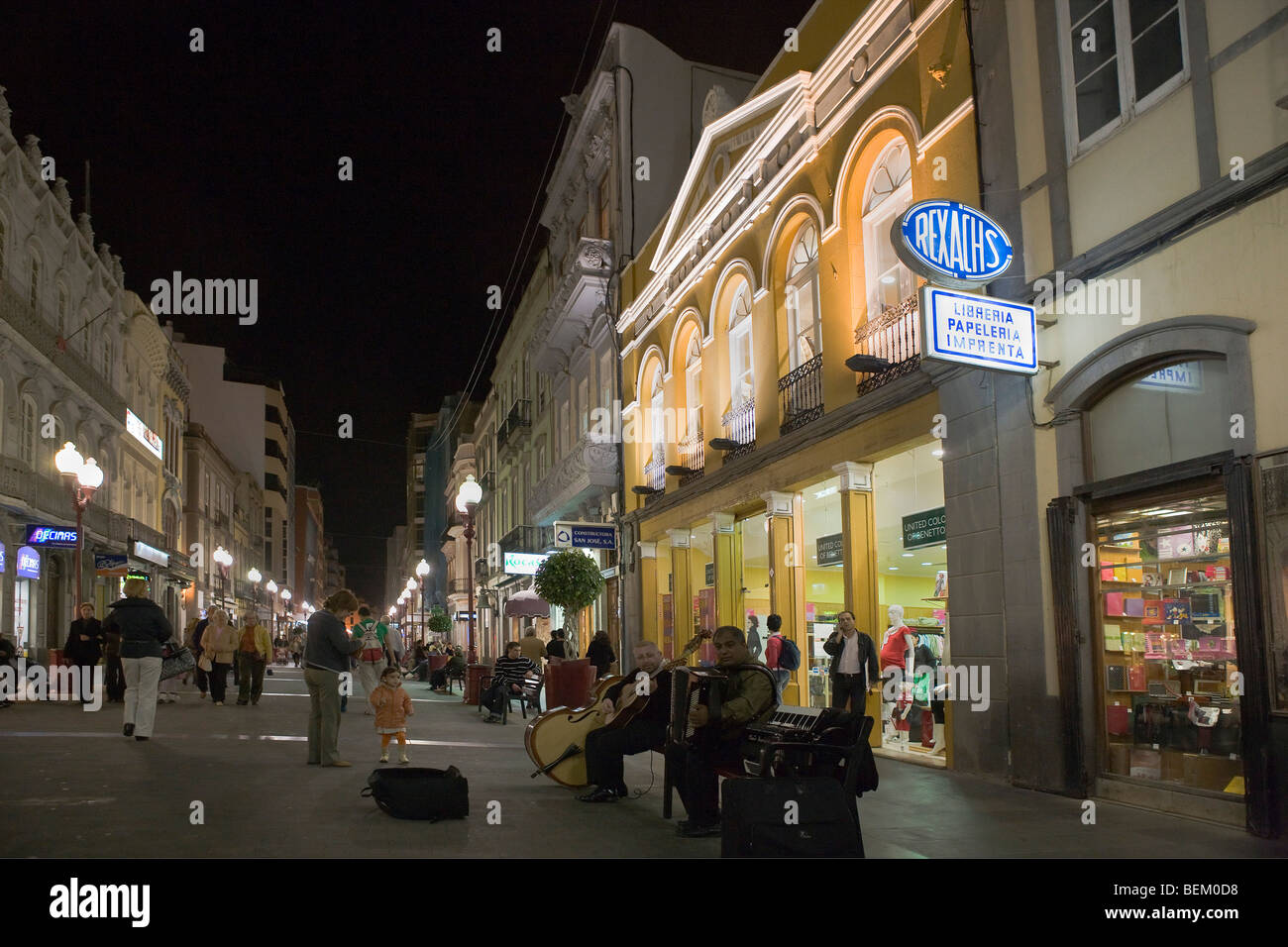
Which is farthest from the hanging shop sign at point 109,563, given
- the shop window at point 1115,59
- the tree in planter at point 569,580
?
the shop window at point 1115,59

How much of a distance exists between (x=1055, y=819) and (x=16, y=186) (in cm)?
2663

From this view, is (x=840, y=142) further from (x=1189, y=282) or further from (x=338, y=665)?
(x=338, y=665)

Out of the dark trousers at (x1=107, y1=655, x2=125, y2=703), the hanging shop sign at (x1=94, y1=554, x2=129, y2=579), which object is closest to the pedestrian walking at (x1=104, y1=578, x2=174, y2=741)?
the dark trousers at (x1=107, y1=655, x2=125, y2=703)

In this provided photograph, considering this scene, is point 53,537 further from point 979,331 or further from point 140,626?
point 979,331

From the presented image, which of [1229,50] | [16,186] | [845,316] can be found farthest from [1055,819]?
[16,186]

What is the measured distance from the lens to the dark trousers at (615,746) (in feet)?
28.7

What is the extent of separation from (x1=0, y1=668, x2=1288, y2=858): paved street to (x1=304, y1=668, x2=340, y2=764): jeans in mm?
241

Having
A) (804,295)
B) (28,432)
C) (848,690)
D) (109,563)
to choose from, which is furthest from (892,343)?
(28,432)

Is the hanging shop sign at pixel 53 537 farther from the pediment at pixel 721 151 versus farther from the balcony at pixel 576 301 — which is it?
the pediment at pixel 721 151

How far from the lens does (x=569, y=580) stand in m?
20.9

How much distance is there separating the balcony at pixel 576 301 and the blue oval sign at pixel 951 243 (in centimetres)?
1537

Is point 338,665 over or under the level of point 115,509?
under
